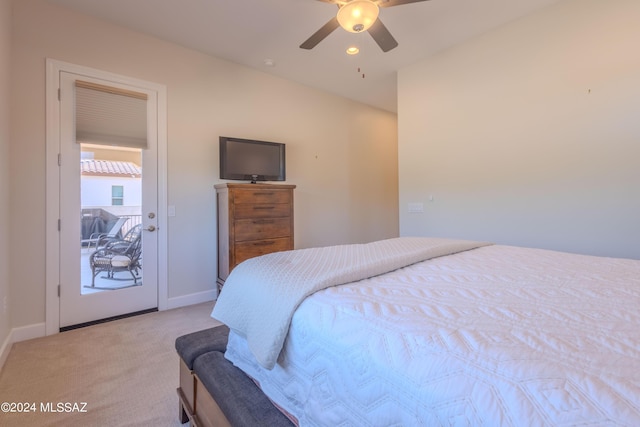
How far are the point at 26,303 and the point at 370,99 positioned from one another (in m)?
4.82

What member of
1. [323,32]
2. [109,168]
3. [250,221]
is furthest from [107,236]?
[323,32]

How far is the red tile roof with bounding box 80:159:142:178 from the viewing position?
8.89 feet

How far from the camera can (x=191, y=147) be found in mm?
3297

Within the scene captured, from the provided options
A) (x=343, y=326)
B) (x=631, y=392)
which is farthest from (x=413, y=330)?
(x=631, y=392)

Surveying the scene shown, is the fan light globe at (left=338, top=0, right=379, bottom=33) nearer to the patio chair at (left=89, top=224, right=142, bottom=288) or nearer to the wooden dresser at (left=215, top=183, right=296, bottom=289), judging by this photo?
the wooden dresser at (left=215, top=183, right=296, bottom=289)

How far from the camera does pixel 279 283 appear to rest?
107 centimetres

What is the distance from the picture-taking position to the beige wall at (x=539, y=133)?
7.59 feet

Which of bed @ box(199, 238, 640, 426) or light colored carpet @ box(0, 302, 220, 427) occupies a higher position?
bed @ box(199, 238, 640, 426)

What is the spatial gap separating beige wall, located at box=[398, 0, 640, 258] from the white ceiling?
28cm

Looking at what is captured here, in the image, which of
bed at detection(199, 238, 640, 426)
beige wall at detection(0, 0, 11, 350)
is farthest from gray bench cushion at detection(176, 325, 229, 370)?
beige wall at detection(0, 0, 11, 350)

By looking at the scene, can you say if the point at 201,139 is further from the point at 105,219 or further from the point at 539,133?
the point at 539,133

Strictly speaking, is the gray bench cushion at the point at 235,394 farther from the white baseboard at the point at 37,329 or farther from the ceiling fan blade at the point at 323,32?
the ceiling fan blade at the point at 323,32

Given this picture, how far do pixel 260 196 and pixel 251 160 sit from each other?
0.58m

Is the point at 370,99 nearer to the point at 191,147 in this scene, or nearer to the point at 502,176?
the point at 502,176
